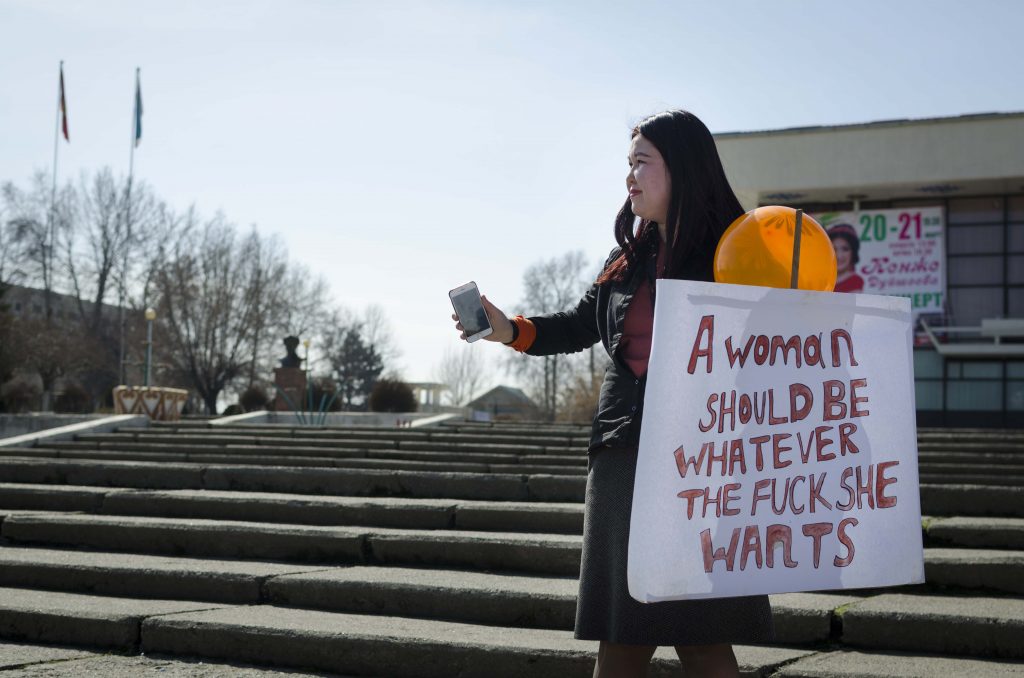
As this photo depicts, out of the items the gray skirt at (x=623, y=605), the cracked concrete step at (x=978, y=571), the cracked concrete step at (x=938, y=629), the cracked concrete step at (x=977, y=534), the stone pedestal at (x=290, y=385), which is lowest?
the cracked concrete step at (x=938, y=629)

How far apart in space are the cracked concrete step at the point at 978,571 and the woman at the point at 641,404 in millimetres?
3024

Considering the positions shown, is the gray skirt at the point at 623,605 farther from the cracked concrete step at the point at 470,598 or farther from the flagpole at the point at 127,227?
the flagpole at the point at 127,227

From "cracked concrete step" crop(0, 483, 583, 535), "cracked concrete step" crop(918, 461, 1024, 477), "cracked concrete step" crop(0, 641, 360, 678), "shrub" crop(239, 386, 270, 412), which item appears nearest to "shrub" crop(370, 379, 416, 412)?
"shrub" crop(239, 386, 270, 412)

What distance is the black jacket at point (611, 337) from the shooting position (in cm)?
244

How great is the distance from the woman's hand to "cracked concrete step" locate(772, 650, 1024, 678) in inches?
77.2

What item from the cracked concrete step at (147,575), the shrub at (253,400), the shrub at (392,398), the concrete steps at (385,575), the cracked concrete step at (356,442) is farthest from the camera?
the shrub at (253,400)

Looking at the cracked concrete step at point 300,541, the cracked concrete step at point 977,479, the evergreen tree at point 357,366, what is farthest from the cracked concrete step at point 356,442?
the evergreen tree at point 357,366

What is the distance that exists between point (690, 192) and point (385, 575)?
12.0 feet

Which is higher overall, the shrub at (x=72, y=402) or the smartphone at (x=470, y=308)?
the smartphone at (x=470, y=308)

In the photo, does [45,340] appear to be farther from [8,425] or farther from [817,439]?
[817,439]

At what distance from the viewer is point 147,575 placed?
19.4ft

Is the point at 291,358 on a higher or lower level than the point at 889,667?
higher

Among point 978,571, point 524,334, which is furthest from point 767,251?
point 978,571

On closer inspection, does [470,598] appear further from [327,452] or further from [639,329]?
[327,452]
